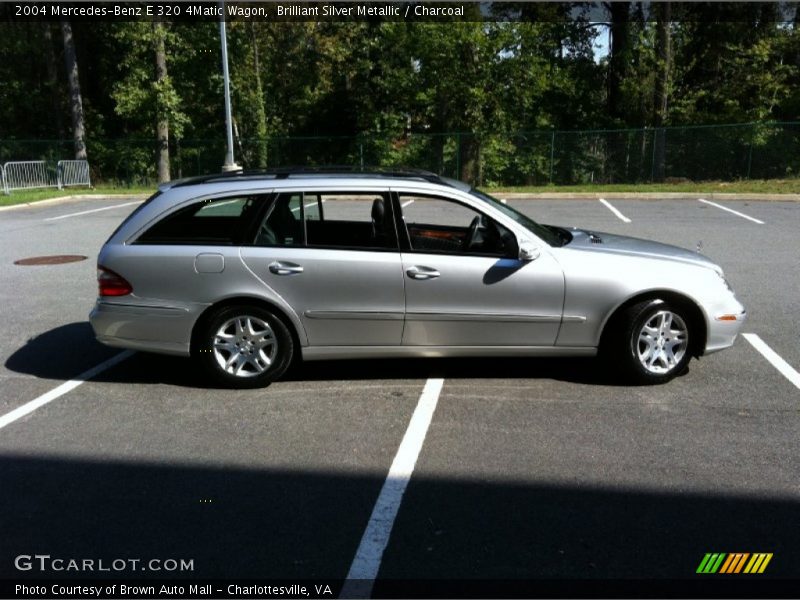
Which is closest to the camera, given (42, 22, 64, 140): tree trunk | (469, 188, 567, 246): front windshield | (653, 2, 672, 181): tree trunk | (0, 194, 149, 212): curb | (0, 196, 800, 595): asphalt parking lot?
(0, 196, 800, 595): asphalt parking lot

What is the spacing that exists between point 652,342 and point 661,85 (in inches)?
1085

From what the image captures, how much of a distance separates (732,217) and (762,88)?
1771 centimetres

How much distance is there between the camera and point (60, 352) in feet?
20.7

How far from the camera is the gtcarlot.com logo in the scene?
3107mm

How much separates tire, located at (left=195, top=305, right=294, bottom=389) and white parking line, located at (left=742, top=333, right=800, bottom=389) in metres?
3.82

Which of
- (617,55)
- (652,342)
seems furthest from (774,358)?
(617,55)

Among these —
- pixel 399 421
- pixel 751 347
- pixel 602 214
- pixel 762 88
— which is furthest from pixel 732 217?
pixel 762 88

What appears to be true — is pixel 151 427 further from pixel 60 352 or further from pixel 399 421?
pixel 60 352

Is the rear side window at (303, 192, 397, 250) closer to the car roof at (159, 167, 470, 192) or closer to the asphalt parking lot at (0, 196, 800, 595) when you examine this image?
the car roof at (159, 167, 470, 192)

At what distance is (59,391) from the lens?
534 cm

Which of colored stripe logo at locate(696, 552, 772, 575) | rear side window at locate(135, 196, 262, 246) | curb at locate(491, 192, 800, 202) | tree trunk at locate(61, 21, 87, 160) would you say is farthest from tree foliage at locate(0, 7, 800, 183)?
colored stripe logo at locate(696, 552, 772, 575)

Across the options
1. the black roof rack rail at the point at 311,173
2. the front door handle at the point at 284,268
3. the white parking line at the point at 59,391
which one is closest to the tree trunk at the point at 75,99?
the white parking line at the point at 59,391

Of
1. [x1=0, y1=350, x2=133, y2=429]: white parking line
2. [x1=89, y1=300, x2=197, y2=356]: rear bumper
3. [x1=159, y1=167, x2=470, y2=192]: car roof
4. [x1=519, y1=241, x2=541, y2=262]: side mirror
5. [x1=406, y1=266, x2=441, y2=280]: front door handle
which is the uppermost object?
[x1=159, y1=167, x2=470, y2=192]: car roof

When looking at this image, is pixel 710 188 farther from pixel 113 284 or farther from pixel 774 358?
pixel 113 284
